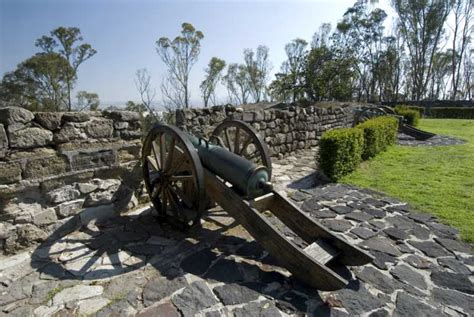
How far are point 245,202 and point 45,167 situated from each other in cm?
218

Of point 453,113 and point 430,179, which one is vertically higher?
point 453,113

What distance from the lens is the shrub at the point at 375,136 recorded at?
6879 millimetres

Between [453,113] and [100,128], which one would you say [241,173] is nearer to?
[100,128]

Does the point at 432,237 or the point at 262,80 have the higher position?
the point at 262,80

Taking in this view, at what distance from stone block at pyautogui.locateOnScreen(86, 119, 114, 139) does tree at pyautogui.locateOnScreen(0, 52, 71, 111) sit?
20.4 m

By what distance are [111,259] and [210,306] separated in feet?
3.82

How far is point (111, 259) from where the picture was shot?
107 inches

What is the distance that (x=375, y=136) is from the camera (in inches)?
281

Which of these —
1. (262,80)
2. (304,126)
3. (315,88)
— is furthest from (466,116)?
(262,80)

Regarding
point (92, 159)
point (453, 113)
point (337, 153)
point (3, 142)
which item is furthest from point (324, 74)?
point (3, 142)

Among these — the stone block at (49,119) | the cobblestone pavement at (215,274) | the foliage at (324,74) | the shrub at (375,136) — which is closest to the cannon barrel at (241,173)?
the cobblestone pavement at (215,274)

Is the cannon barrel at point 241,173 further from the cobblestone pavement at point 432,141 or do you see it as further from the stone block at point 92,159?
the cobblestone pavement at point 432,141

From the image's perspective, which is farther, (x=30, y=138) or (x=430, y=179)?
(x=430, y=179)

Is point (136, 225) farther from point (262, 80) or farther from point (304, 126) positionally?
point (262, 80)
